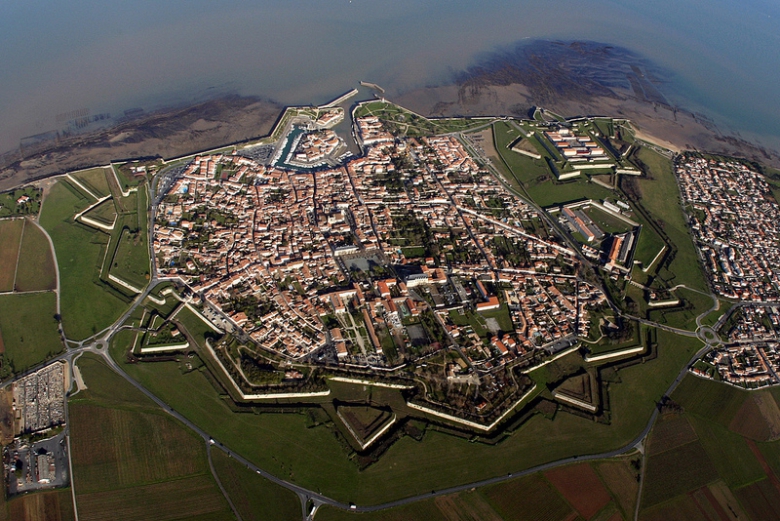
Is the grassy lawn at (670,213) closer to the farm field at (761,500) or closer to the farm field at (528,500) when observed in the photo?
the farm field at (761,500)

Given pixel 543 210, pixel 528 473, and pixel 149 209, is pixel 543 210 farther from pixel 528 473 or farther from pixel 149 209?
pixel 149 209

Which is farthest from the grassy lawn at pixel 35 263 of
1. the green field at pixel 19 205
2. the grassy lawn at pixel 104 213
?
the grassy lawn at pixel 104 213

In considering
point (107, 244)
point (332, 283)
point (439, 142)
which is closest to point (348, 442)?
point (332, 283)

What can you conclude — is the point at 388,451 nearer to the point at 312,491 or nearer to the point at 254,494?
the point at 312,491

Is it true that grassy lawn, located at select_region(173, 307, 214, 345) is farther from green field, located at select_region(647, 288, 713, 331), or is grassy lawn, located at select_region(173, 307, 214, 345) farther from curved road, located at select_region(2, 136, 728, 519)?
green field, located at select_region(647, 288, 713, 331)

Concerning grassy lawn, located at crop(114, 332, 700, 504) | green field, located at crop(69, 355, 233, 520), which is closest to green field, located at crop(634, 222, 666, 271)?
grassy lawn, located at crop(114, 332, 700, 504)

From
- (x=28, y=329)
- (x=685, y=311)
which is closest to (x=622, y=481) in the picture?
(x=685, y=311)
